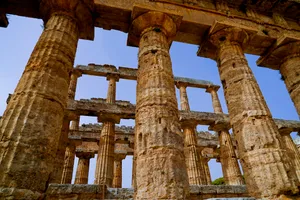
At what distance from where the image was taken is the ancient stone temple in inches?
135

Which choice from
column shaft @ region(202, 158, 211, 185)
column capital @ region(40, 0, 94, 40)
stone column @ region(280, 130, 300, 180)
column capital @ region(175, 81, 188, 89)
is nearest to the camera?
column capital @ region(40, 0, 94, 40)

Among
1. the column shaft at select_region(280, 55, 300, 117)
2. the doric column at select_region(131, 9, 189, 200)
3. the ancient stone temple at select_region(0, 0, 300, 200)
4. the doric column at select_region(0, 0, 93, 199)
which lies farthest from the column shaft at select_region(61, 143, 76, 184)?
the column shaft at select_region(280, 55, 300, 117)

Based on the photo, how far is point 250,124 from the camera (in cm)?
503

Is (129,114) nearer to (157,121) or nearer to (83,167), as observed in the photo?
(83,167)

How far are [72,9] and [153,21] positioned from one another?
2.31m

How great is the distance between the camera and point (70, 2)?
5715mm

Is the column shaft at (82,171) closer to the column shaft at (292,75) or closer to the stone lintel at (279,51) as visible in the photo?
the stone lintel at (279,51)

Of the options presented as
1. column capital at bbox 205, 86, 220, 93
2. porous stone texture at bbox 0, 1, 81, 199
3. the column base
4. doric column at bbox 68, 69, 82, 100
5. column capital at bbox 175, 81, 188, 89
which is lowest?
the column base

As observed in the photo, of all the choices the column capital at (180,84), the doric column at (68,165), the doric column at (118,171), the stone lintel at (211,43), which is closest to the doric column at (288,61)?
the stone lintel at (211,43)

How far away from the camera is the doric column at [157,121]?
3.44 m

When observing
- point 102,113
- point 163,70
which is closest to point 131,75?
point 102,113

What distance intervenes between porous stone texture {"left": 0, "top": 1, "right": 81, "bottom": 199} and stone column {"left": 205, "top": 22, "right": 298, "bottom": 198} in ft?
13.5

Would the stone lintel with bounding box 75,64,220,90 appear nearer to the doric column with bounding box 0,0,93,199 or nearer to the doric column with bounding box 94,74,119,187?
the doric column with bounding box 94,74,119,187

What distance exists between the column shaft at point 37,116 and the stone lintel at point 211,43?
14.2ft
